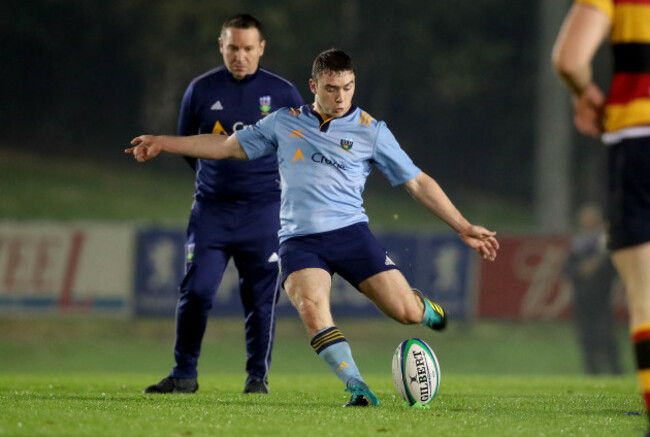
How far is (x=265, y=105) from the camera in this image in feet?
26.4

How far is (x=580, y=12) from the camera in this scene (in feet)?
15.4

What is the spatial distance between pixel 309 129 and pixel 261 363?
2.14 m

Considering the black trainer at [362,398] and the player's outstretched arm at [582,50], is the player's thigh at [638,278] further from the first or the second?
the black trainer at [362,398]

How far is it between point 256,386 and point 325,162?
Answer: 7.05ft

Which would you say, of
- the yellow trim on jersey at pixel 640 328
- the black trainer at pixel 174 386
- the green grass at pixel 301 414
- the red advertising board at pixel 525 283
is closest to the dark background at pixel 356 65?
the red advertising board at pixel 525 283

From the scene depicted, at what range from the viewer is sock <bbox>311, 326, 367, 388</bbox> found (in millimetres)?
6293

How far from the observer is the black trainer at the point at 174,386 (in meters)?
7.70

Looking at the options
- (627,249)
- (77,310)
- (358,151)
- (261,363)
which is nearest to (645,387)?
(627,249)

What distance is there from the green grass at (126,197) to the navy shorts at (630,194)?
26.2m

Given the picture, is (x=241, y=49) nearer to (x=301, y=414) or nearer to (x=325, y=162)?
(x=325, y=162)

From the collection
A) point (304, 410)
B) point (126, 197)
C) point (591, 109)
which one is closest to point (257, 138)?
point (304, 410)

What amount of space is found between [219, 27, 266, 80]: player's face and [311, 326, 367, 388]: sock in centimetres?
241

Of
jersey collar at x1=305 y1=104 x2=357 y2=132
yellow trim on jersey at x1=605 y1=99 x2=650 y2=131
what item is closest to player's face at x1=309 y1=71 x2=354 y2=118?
jersey collar at x1=305 y1=104 x2=357 y2=132

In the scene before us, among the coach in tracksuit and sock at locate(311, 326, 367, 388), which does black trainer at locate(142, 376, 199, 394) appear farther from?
sock at locate(311, 326, 367, 388)
